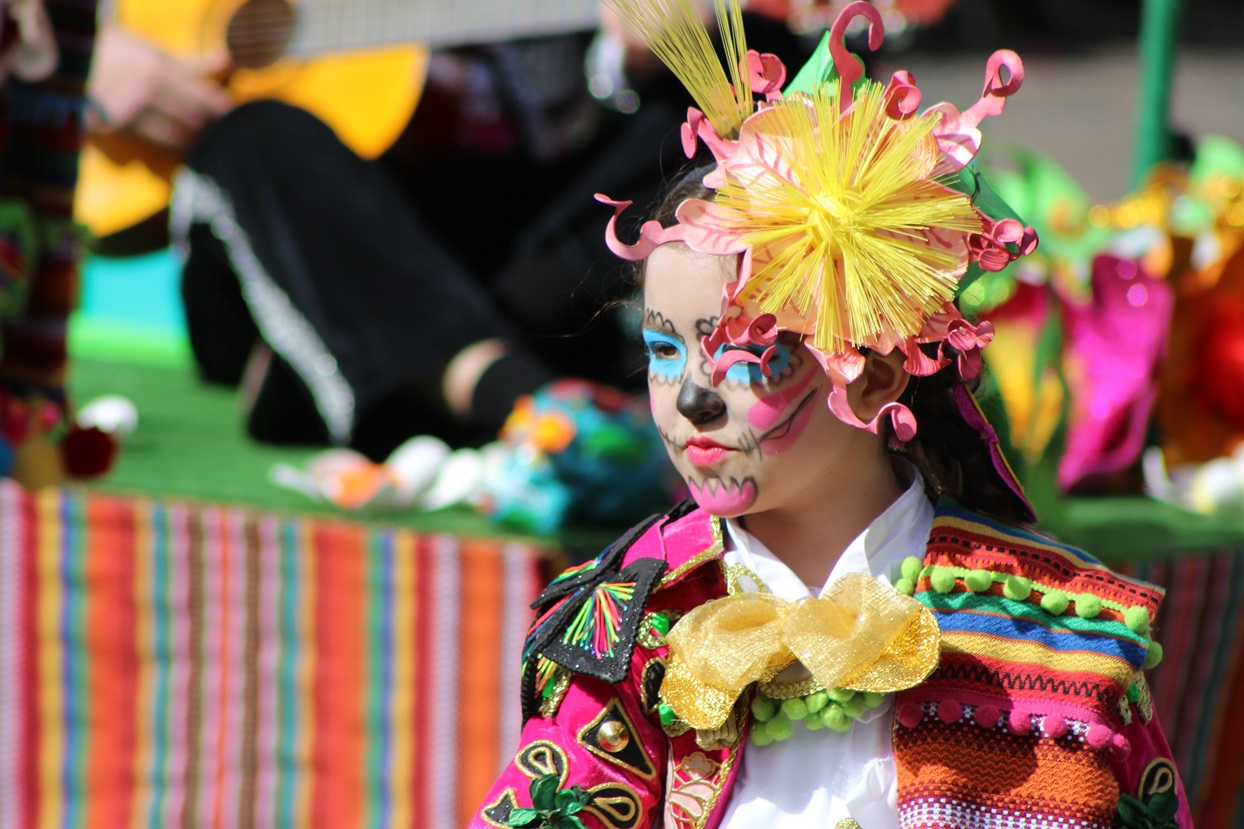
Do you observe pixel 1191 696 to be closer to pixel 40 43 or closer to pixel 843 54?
pixel 843 54

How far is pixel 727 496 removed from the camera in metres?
0.88

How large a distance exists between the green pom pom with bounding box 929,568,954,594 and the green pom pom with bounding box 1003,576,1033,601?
33 millimetres

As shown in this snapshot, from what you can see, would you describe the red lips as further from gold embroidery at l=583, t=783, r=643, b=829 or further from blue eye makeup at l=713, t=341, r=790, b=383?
Result: gold embroidery at l=583, t=783, r=643, b=829

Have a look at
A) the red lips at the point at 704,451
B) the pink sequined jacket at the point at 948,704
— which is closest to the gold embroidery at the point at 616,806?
the pink sequined jacket at the point at 948,704

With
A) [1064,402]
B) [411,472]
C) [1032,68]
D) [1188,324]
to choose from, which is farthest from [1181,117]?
[411,472]

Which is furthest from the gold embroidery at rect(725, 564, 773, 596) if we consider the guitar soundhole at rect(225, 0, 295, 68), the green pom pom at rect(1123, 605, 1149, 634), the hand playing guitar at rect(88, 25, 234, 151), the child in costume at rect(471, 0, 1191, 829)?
the guitar soundhole at rect(225, 0, 295, 68)

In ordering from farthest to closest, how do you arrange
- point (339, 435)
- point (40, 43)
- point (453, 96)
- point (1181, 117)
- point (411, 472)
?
1. point (1181, 117)
2. point (453, 96)
3. point (339, 435)
4. point (411, 472)
5. point (40, 43)

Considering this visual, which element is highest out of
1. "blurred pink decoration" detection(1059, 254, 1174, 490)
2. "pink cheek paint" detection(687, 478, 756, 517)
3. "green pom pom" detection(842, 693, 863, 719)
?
"blurred pink decoration" detection(1059, 254, 1174, 490)

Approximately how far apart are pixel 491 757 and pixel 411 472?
364mm

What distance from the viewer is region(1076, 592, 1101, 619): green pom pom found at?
0.89 metres

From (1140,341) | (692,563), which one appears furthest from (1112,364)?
(692,563)

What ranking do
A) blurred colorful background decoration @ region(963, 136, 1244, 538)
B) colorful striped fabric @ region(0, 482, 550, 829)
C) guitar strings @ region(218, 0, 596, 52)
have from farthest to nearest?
guitar strings @ region(218, 0, 596, 52) → blurred colorful background decoration @ region(963, 136, 1244, 538) → colorful striped fabric @ region(0, 482, 550, 829)

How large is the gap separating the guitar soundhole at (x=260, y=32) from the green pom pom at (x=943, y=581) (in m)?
2.02

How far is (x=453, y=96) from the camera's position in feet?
8.46
